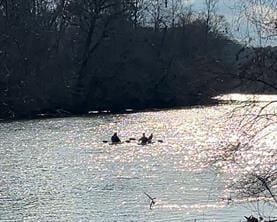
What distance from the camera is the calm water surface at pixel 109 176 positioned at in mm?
20719

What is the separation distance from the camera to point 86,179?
90.1 feet

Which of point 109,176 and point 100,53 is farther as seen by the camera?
point 100,53

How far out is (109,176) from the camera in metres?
28.2

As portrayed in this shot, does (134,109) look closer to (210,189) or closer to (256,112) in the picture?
(210,189)

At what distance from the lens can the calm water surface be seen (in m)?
20.7

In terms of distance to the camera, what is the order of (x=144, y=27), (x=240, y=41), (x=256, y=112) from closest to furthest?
(x=240, y=41)
(x=256, y=112)
(x=144, y=27)

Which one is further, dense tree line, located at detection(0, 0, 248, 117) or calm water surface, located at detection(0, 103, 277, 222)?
dense tree line, located at detection(0, 0, 248, 117)

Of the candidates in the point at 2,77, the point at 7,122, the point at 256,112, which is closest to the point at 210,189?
the point at 2,77

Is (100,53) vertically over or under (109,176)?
over

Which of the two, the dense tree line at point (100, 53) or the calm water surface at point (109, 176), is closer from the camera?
the calm water surface at point (109, 176)

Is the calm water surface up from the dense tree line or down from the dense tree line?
down

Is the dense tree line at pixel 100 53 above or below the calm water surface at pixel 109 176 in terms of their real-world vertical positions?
above

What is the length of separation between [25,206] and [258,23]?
556 inches

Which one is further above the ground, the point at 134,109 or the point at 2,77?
the point at 2,77
